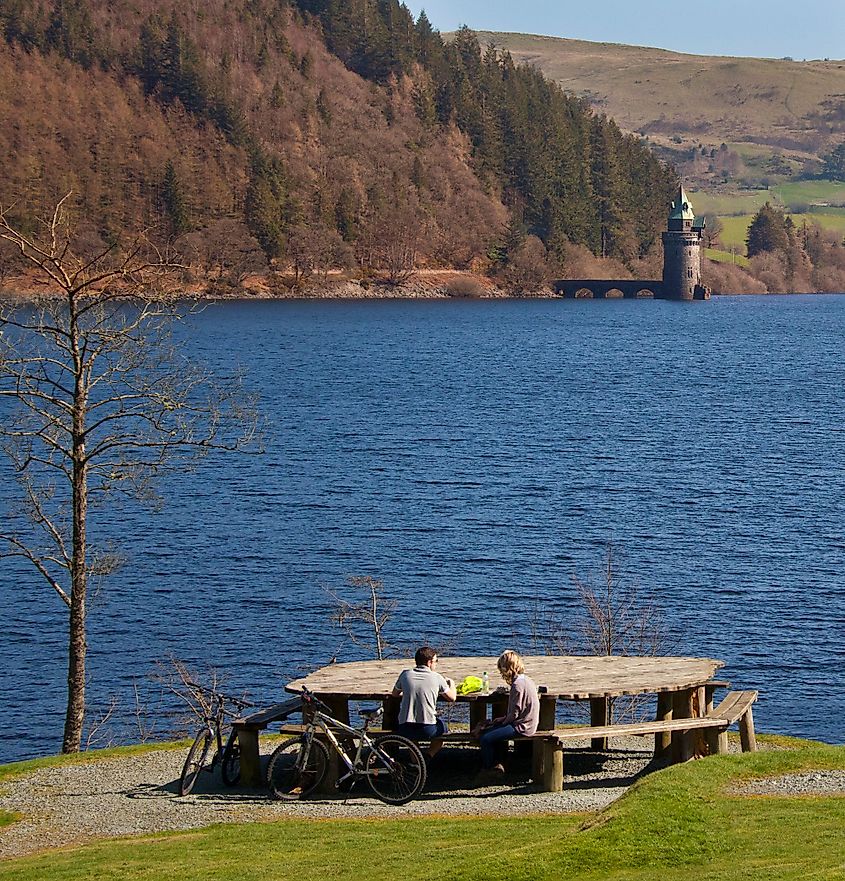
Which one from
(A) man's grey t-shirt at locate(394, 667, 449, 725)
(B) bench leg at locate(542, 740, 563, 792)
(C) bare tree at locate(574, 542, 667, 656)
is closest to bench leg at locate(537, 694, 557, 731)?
(B) bench leg at locate(542, 740, 563, 792)

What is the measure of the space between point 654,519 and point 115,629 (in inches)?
947

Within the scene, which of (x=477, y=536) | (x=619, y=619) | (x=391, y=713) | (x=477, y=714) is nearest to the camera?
(x=391, y=713)

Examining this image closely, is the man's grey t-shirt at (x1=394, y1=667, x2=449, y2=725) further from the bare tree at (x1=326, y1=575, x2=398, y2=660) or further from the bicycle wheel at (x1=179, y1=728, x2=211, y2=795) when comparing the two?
the bare tree at (x1=326, y1=575, x2=398, y2=660)

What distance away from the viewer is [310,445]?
81.9 meters

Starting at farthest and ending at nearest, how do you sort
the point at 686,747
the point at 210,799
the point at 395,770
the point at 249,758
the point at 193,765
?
the point at 193,765
the point at 686,747
the point at 249,758
the point at 210,799
the point at 395,770

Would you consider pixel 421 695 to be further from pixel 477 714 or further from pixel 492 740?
pixel 477 714

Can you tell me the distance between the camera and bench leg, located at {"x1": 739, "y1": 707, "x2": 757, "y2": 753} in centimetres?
2262

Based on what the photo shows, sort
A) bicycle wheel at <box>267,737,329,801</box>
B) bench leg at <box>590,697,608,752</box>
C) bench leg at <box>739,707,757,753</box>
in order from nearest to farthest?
bicycle wheel at <box>267,737,329,801</box>, bench leg at <box>739,707,757,753</box>, bench leg at <box>590,697,608,752</box>

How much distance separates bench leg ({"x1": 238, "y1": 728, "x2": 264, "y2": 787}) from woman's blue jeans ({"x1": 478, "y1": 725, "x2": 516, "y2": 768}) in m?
3.15

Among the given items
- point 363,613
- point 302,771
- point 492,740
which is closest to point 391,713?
point 492,740

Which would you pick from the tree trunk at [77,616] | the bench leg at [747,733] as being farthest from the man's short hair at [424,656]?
the tree trunk at [77,616]

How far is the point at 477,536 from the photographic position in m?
56.1

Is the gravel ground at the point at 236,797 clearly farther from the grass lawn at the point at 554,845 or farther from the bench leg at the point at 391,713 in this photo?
the bench leg at the point at 391,713

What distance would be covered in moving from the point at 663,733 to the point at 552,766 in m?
2.32
